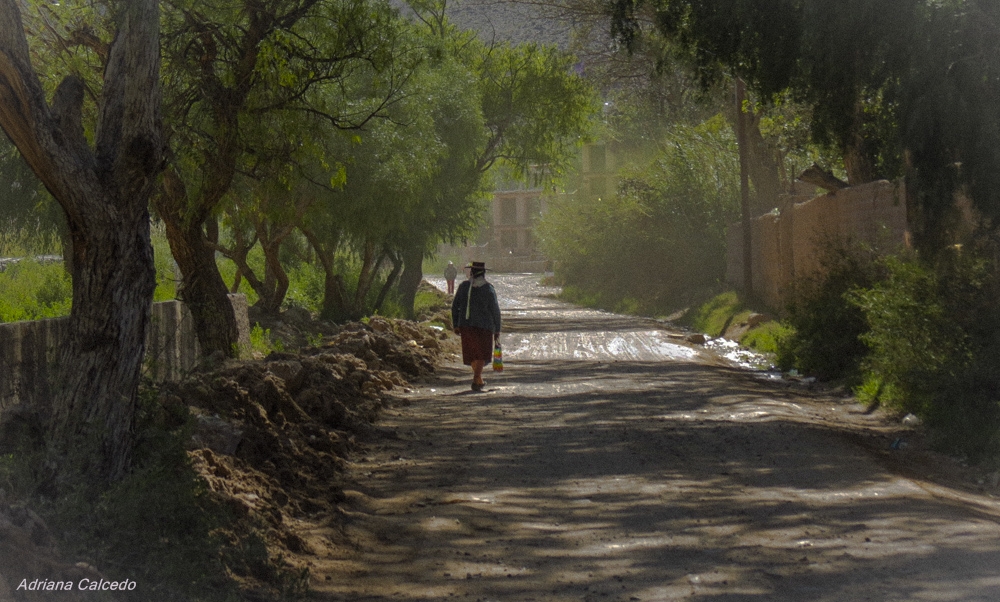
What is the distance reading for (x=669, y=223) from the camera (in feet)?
130

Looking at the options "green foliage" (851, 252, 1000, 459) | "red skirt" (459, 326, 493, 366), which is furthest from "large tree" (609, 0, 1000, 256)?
"red skirt" (459, 326, 493, 366)

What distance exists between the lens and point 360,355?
15148 mm

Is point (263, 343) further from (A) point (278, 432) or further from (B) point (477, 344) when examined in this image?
(A) point (278, 432)

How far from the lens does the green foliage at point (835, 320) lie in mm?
14500

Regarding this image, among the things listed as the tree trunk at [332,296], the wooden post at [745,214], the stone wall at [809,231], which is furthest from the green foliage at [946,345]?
the tree trunk at [332,296]

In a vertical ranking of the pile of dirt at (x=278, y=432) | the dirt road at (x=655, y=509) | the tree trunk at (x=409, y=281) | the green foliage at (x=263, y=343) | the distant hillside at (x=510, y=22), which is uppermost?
the distant hillside at (x=510, y=22)

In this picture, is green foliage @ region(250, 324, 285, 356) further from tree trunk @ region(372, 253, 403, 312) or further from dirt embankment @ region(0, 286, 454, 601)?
tree trunk @ region(372, 253, 403, 312)

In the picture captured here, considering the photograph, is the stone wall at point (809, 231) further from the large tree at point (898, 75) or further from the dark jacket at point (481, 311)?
the dark jacket at point (481, 311)

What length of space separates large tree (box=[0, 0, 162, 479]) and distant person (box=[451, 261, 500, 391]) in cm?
789

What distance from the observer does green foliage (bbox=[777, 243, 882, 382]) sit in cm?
1450

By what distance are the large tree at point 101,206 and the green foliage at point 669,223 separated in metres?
29.0

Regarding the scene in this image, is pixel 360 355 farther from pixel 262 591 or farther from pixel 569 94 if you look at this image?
pixel 569 94

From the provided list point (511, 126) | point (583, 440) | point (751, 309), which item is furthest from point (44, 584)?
point (511, 126)

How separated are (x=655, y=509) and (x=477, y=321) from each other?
727 cm
